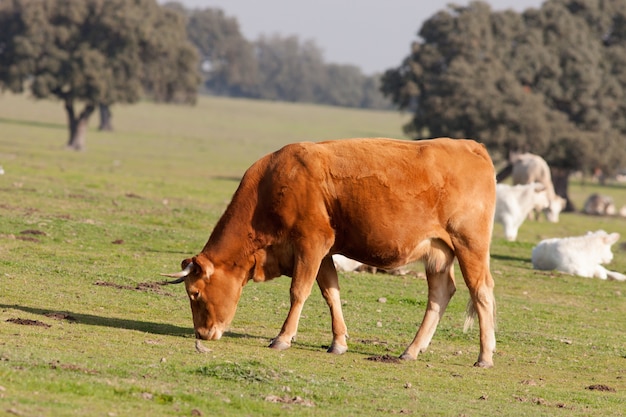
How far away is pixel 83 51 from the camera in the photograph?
2435 inches

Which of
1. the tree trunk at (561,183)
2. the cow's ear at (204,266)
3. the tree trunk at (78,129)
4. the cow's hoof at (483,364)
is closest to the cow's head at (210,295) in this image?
the cow's ear at (204,266)

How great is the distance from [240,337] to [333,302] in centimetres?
116

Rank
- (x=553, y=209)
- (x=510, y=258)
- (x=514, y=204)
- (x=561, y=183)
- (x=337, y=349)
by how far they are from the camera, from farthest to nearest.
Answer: (x=561, y=183) < (x=553, y=209) < (x=514, y=204) < (x=510, y=258) < (x=337, y=349)

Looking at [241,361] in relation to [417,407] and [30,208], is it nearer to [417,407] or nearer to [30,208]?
[417,407]

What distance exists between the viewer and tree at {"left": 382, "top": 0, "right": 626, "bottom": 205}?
1989 inches

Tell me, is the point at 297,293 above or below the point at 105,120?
above

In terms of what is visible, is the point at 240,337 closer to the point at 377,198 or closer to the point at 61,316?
the point at 61,316

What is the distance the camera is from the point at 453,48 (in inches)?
2201

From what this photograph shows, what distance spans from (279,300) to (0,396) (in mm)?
8027

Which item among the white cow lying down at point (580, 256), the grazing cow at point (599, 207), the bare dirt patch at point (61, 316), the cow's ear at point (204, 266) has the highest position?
the cow's ear at point (204, 266)

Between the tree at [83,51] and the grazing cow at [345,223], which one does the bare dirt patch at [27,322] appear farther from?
the tree at [83,51]

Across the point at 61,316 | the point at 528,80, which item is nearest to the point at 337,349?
the point at 61,316

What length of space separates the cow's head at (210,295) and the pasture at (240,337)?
0.24 m

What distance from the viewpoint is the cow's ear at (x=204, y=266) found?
12.6 m
